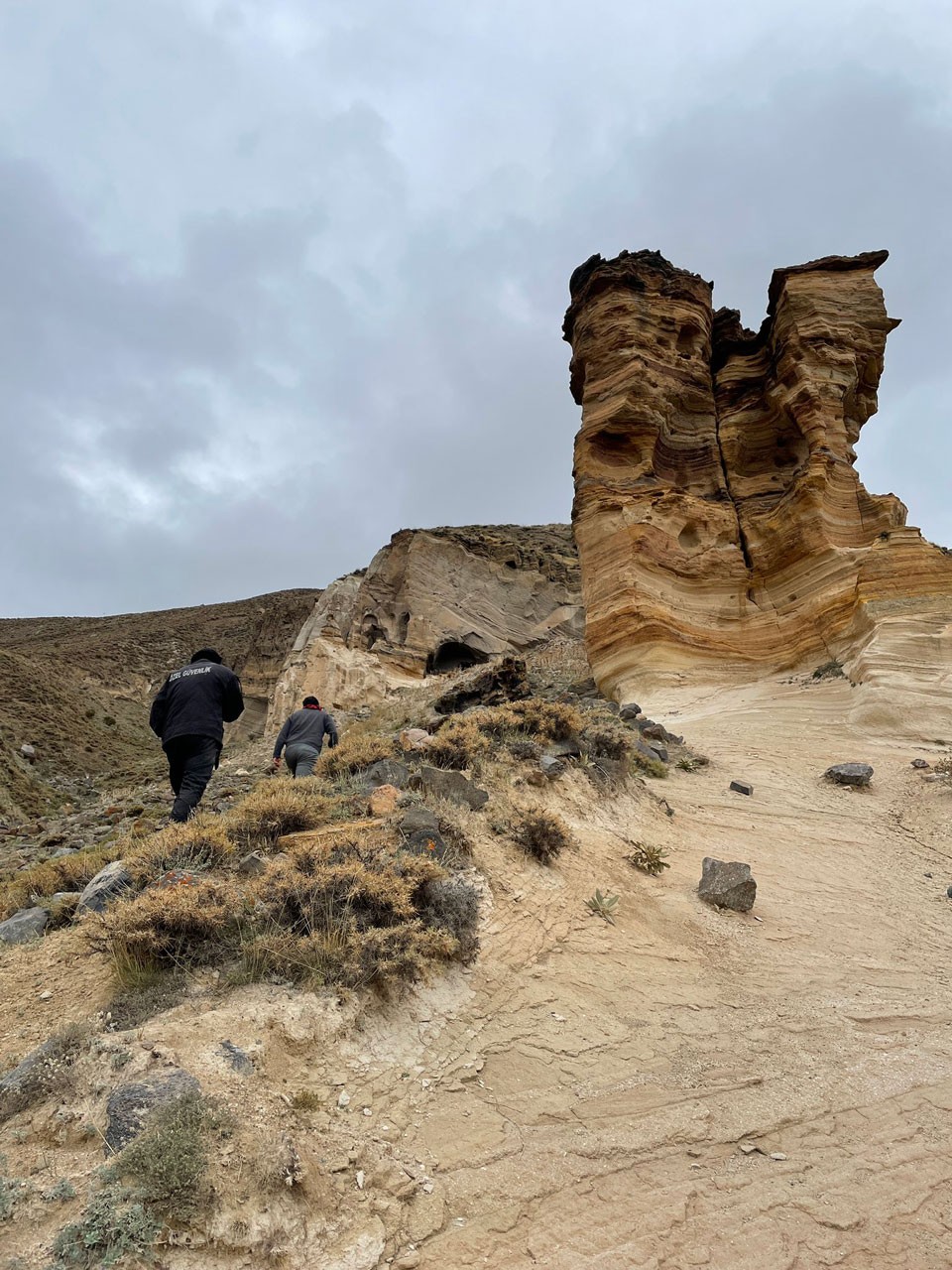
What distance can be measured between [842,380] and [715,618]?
31.0 ft

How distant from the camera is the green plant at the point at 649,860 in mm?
6785

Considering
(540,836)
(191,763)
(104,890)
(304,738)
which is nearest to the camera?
(104,890)

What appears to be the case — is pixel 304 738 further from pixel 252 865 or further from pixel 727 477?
pixel 727 477

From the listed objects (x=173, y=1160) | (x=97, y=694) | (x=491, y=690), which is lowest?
(x=173, y=1160)

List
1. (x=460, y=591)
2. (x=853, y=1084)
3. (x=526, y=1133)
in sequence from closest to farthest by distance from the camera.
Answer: (x=526, y=1133)
(x=853, y=1084)
(x=460, y=591)

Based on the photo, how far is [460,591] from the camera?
31781 mm

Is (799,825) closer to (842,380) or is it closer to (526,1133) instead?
(526,1133)

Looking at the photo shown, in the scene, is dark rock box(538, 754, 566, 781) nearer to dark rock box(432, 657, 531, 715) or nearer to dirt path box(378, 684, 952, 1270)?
dirt path box(378, 684, 952, 1270)

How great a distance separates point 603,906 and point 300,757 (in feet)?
14.8

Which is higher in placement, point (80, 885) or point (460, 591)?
point (460, 591)

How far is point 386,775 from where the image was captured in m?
7.33

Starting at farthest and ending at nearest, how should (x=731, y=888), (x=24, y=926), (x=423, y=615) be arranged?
(x=423, y=615) < (x=731, y=888) < (x=24, y=926)

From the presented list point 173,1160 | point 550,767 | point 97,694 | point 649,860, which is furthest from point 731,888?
point 97,694

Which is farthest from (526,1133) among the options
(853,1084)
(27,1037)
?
(27,1037)
